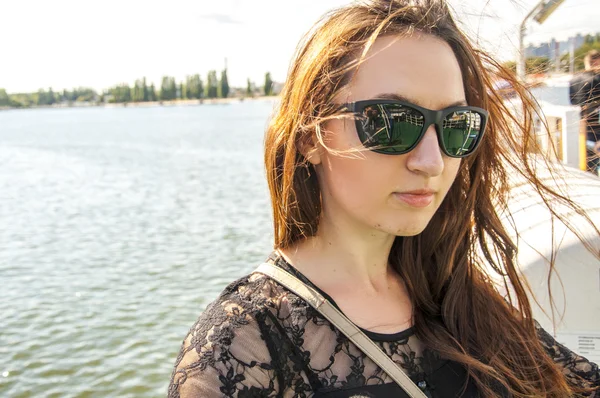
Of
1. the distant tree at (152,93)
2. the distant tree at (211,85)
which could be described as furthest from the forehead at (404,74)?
the distant tree at (152,93)

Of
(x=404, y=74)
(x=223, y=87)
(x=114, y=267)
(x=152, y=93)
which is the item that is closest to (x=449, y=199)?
(x=404, y=74)

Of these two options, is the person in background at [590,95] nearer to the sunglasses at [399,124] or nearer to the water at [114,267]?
the sunglasses at [399,124]

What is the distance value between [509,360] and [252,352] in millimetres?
747

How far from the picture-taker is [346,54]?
4.61 ft

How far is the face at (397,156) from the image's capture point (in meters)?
1.37

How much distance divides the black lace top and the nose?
36 cm

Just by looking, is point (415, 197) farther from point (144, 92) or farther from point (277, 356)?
point (144, 92)

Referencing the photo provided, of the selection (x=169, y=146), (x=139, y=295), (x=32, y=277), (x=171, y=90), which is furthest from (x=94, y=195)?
(x=171, y=90)

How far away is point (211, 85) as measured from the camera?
130375 mm

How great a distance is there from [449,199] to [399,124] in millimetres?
487

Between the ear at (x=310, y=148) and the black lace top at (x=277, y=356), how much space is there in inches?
10.4

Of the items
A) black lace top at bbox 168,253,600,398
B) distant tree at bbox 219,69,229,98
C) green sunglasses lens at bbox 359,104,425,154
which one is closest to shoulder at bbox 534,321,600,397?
black lace top at bbox 168,253,600,398

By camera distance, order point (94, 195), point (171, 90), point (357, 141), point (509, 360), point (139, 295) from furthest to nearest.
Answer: point (171, 90), point (94, 195), point (139, 295), point (509, 360), point (357, 141)

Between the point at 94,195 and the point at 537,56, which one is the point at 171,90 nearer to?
the point at 94,195
